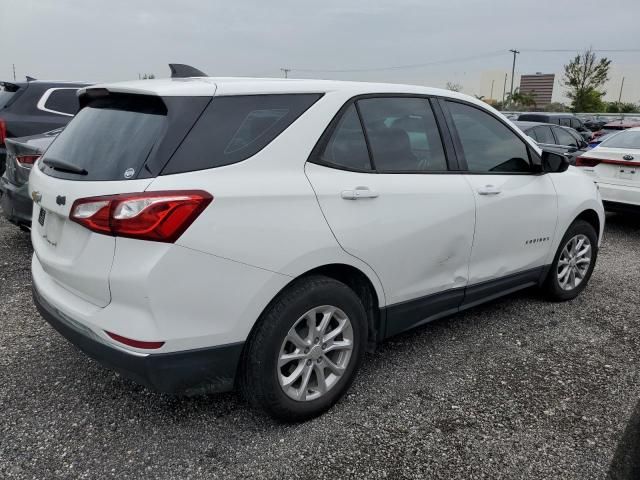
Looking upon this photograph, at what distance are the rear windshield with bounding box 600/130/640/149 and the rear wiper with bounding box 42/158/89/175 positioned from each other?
7.01 metres

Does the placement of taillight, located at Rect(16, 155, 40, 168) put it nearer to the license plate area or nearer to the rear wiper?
the rear wiper

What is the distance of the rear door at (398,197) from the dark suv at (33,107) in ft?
15.7

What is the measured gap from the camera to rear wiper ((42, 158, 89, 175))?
2.40m

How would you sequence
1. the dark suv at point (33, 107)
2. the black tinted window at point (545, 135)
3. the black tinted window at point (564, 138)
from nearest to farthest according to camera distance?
1. the dark suv at point (33, 107)
2. the black tinted window at point (545, 135)
3. the black tinted window at point (564, 138)

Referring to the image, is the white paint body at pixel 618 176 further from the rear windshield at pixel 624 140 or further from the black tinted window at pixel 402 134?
the black tinted window at pixel 402 134

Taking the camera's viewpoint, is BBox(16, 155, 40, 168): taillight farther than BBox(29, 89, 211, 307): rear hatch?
Yes

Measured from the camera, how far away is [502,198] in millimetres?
3535

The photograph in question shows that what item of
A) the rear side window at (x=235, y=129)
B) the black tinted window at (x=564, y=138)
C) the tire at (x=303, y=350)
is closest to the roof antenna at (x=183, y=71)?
the rear side window at (x=235, y=129)

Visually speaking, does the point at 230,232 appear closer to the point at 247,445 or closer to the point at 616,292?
the point at 247,445

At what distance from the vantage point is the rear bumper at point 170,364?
2201 millimetres

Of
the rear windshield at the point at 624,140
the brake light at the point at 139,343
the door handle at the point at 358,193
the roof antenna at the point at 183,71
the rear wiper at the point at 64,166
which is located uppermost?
the roof antenna at the point at 183,71

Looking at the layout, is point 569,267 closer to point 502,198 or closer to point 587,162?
point 502,198

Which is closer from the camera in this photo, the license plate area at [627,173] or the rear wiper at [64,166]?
the rear wiper at [64,166]

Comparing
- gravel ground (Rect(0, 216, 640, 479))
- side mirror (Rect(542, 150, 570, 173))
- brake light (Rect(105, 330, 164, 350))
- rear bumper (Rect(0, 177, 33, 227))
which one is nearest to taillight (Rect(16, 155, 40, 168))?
rear bumper (Rect(0, 177, 33, 227))
